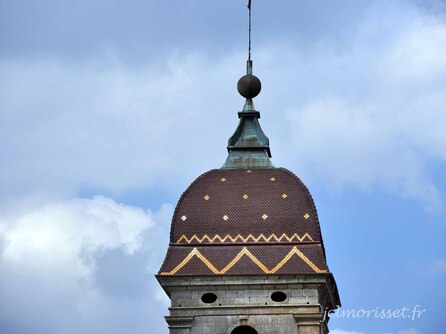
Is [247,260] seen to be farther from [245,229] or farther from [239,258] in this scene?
[245,229]

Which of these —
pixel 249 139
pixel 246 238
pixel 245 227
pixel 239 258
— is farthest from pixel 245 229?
pixel 249 139

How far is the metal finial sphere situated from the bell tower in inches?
193

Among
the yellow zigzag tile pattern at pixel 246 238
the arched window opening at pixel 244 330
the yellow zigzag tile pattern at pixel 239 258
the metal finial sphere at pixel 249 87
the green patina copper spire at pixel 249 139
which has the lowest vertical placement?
the arched window opening at pixel 244 330

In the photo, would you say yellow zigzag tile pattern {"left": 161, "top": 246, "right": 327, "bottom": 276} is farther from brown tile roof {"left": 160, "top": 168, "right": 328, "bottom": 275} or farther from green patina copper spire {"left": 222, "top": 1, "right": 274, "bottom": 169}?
green patina copper spire {"left": 222, "top": 1, "right": 274, "bottom": 169}

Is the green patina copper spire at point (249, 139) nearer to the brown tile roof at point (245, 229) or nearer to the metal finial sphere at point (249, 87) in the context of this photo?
the metal finial sphere at point (249, 87)

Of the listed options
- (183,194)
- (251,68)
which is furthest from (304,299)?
(251,68)

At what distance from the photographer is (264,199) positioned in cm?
6762

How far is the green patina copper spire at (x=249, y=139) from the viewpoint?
70375 mm

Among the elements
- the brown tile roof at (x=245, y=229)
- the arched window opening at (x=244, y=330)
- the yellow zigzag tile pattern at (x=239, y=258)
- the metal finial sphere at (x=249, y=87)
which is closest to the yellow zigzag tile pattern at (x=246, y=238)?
the brown tile roof at (x=245, y=229)

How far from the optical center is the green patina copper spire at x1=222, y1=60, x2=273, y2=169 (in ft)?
231

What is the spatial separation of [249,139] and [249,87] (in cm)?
284

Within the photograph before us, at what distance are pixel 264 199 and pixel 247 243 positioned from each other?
2445mm

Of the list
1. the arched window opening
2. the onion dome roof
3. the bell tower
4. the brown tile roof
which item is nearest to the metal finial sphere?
the onion dome roof

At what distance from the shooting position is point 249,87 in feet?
237
